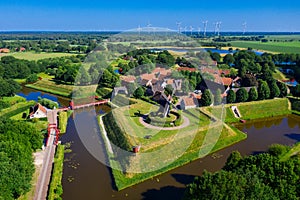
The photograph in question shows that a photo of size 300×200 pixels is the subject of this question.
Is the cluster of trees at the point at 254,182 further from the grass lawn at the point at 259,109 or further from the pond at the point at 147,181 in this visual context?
the grass lawn at the point at 259,109

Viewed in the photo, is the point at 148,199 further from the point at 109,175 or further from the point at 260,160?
the point at 260,160

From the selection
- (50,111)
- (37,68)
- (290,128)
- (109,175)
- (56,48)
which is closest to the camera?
(109,175)

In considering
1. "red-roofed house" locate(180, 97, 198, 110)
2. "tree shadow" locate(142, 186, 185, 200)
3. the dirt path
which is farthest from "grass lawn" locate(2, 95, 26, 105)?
"tree shadow" locate(142, 186, 185, 200)

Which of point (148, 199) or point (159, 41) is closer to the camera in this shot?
point (148, 199)

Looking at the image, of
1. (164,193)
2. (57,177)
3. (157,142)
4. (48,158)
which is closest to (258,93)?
(157,142)

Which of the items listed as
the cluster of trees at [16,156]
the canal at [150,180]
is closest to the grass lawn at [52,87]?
the canal at [150,180]

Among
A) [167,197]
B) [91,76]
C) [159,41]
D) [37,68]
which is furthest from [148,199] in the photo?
[159,41]

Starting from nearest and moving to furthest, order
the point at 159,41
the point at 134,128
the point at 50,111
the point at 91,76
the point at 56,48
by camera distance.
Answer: the point at 134,128, the point at 50,111, the point at 91,76, the point at 159,41, the point at 56,48
